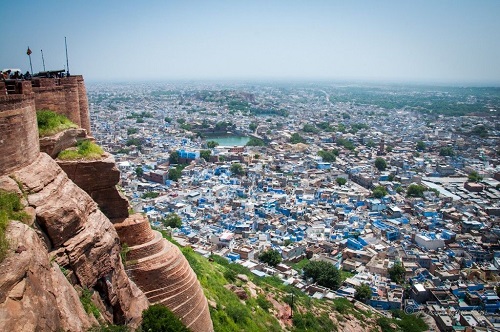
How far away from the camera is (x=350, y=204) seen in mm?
40125

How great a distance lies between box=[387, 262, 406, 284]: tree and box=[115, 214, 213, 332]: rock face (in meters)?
18.7

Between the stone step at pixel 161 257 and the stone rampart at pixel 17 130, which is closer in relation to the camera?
the stone rampart at pixel 17 130

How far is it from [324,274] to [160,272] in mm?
16825

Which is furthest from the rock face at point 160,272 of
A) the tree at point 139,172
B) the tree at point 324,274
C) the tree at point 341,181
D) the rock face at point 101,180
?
the tree at point 341,181

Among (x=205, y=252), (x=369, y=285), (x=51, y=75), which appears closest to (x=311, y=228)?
(x=369, y=285)

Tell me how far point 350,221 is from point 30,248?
106ft

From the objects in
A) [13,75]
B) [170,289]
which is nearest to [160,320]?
[170,289]

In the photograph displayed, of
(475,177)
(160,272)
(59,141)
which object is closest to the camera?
(59,141)

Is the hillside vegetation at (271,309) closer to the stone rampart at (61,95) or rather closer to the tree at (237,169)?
the stone rampart at (61,95)

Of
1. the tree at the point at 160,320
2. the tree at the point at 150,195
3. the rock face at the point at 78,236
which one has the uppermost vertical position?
the rock face at the point at 78,236

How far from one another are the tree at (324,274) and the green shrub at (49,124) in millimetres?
18919

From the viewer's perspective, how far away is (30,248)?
19.7 feet

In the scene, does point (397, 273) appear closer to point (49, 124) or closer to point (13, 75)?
point (49, 124)

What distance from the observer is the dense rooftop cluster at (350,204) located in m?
25.9
